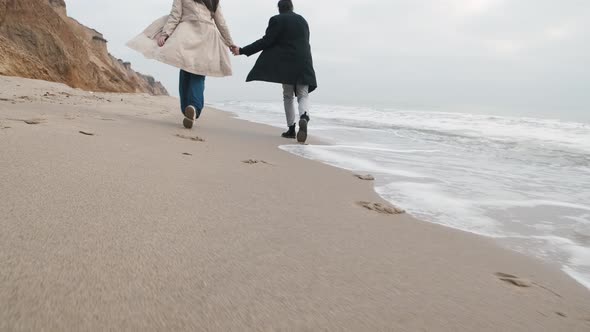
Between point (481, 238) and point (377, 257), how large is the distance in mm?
656

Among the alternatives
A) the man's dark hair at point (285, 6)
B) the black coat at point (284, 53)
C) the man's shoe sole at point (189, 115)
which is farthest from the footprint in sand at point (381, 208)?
the man's dark hair at point (285, 6)

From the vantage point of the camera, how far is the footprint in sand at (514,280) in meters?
1.09

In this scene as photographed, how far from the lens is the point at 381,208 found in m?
1.73

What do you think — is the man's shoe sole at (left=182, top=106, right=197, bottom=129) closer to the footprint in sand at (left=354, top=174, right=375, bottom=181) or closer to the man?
the man

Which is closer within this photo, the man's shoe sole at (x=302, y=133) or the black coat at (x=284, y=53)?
the man's shoe sole at (x=302, y=133)

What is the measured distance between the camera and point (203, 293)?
0.73 meters

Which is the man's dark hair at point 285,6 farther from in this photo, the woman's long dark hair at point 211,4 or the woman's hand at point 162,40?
the woman's hand at point 162,40

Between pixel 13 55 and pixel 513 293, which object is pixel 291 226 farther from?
pixel 13 55

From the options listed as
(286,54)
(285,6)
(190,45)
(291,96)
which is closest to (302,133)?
(291,96)

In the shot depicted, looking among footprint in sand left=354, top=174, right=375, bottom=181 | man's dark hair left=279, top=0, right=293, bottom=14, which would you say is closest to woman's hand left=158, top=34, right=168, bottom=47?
man's dark hair left=279, top=0, right=293, bottom=14

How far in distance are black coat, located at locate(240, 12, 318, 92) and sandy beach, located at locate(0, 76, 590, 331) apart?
109 inches

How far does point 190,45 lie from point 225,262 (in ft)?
11.1

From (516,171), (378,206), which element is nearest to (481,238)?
(378,206)

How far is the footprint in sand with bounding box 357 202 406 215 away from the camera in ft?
5.58
